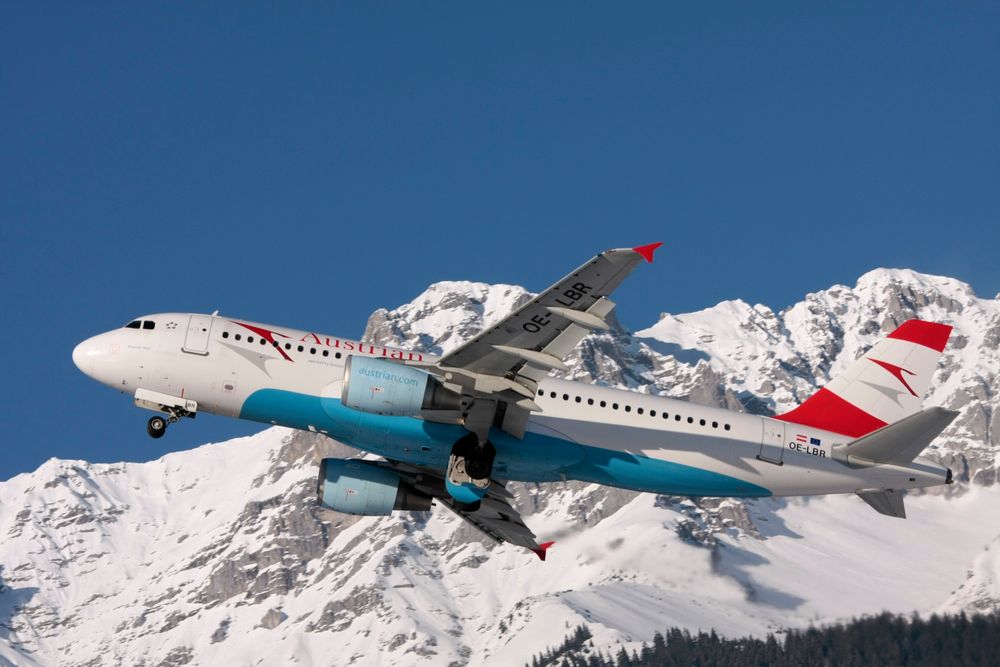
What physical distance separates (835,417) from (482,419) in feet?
55.7

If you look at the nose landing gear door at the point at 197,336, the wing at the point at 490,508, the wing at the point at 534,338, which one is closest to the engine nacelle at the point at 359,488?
the wing at the point at 490,508

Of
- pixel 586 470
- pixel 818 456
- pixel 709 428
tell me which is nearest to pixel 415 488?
pixel 586 470

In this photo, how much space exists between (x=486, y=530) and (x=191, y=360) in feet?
51.3

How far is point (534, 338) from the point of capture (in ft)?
158

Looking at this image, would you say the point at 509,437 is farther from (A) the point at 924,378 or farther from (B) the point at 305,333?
(A) the point at 924,378

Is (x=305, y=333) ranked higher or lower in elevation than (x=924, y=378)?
lower

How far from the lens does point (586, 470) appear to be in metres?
53.7

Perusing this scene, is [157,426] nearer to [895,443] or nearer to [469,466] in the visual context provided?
[469,466]

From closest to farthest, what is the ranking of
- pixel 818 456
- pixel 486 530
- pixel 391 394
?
1. pixel 391 394
2. pixel 818 456
3. pixel 486 530

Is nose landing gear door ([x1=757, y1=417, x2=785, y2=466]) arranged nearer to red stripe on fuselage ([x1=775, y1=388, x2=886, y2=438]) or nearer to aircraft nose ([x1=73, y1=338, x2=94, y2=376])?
red stripe on fuselage ([x1=775, y1=388, x2=886, y2=438])

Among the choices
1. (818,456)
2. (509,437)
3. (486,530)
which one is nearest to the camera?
(509,437)

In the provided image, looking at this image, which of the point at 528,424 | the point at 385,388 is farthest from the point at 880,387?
the point at 385,388

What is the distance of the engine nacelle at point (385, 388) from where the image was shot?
49.0m

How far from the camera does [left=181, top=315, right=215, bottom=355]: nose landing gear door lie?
53.3m
